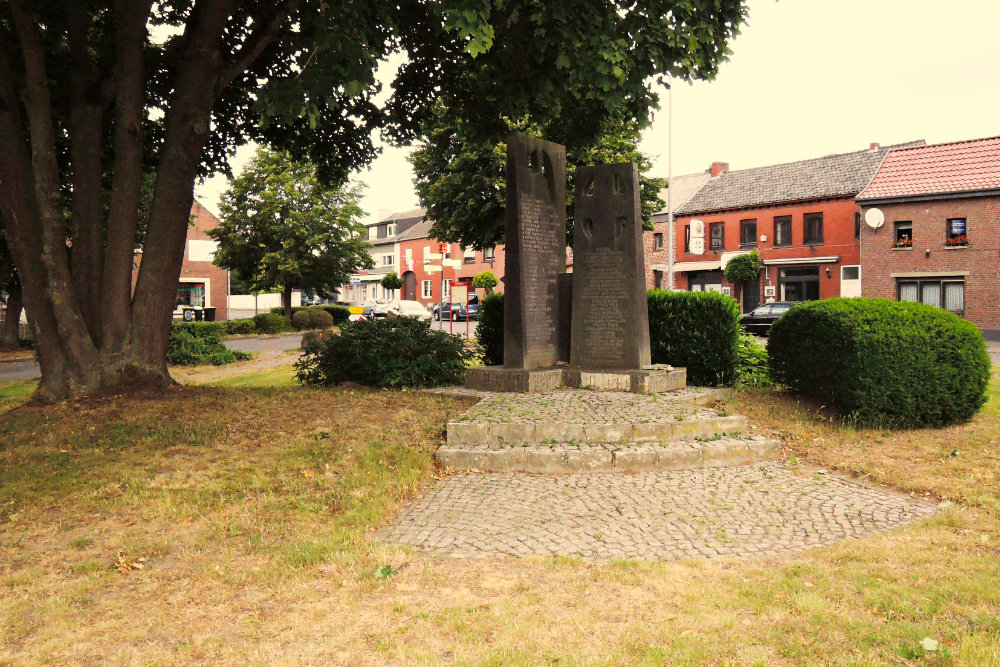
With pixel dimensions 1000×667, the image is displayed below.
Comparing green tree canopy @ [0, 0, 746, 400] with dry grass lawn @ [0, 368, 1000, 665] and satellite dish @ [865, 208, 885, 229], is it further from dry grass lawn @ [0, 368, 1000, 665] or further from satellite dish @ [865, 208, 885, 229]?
satellite dish @ [865, 208, 885, 229]

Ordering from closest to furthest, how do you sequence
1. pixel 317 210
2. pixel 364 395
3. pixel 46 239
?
pixel 46 239 → pixel 364 395 → pixel 317 210

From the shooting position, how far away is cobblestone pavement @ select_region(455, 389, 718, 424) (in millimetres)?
7595

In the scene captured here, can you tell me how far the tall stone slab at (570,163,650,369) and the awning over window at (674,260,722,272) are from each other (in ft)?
108

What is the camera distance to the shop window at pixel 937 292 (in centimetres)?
3072

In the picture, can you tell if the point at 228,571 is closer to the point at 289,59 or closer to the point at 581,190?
the point at 581,190

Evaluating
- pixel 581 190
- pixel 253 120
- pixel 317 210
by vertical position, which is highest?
pixel 317 210

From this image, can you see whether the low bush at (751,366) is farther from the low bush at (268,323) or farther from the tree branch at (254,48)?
the low bush at (268,323)

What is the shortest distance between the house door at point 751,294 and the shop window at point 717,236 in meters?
2.85

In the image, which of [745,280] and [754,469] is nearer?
[754,469]

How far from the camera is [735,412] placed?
9.02 m

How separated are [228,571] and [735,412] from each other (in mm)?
6819

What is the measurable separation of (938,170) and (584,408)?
31.7 m

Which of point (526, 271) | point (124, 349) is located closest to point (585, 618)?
point (526, 271)

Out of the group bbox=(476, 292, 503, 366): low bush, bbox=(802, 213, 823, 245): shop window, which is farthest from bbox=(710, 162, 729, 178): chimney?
bbox=(476, 292, 503, 366): low bush
